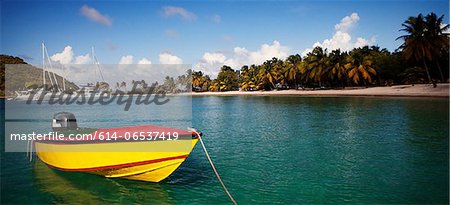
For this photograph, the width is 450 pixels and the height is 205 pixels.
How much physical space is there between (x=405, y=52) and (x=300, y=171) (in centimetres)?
5463

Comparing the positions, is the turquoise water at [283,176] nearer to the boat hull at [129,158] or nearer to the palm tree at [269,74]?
the boat hull at [129,158]

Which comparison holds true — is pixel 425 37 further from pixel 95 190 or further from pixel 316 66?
pixel 95 190

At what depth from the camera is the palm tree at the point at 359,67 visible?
221ft

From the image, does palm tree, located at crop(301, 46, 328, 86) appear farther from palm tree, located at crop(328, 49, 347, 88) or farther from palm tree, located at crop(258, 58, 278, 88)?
palm tree, located at crop(258, 58, 278, 88)

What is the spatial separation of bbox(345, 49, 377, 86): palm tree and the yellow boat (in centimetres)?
6749

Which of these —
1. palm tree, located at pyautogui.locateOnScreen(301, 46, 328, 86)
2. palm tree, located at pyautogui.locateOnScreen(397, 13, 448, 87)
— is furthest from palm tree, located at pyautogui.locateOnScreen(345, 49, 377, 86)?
palm tree, located at pyautogui.locateOnScreen(397, 13, 448, 87)

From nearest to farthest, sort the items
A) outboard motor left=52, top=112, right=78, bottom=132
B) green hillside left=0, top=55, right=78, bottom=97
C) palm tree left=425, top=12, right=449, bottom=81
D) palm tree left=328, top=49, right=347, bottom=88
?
outboard motor left=52, top=112, right=78, bottom=132 < palm tree left=425, top=12, right=449, bottom=81 < palm tree left=328, top=49, right=347, bottom=88 < green hillside left=0, top=55, right=78, bottom=97

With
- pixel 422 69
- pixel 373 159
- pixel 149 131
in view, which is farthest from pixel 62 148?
pixel 422 69

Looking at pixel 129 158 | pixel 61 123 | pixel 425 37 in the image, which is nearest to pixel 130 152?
pixel 129 158

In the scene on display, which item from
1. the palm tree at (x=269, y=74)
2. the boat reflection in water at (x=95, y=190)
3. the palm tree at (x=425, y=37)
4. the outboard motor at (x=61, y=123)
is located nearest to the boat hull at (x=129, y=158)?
the boat reflection in water at (x=95, y=190)

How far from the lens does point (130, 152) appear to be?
32.6ft

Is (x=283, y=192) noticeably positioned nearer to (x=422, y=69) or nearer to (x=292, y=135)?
(x=292, y=135)

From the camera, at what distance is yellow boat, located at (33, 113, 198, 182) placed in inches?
385

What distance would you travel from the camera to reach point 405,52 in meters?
55.1
